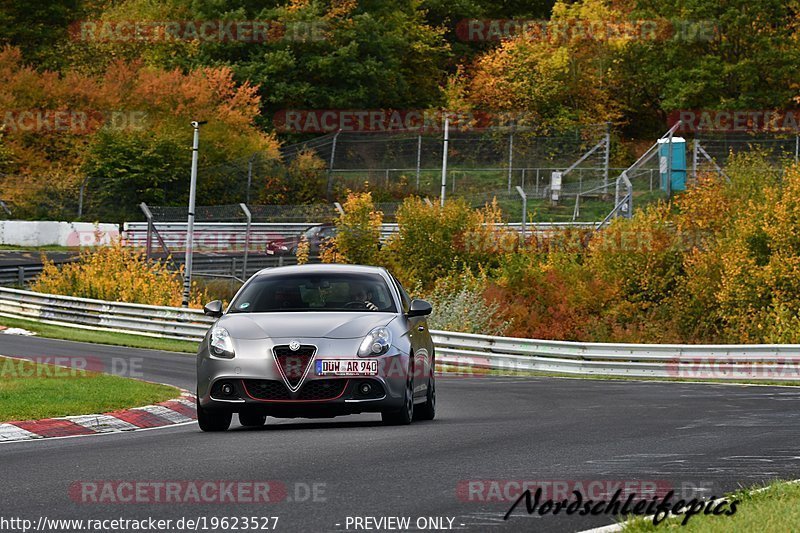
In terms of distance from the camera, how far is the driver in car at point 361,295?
14867 mm

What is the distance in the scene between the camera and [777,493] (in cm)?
892

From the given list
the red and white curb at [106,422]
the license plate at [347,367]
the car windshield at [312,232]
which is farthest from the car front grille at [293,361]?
the car windshield at [312,232]

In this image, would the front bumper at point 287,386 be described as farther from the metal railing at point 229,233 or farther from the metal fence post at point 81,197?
the metal fence post at point 81,197

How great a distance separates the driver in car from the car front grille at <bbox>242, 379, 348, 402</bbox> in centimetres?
139

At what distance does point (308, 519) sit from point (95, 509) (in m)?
1.38

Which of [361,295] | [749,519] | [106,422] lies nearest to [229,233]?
[106,422]

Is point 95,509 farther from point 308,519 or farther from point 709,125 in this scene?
point 709,125

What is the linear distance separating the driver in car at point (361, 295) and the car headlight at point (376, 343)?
811 mm

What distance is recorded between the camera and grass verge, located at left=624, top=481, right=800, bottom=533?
758 cm

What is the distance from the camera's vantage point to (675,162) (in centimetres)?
5156

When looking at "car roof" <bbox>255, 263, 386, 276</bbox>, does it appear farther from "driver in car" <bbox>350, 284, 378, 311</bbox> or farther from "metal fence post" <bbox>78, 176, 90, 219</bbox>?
"metal fence post" <bbox>78, 176, 90, 219</bbox>

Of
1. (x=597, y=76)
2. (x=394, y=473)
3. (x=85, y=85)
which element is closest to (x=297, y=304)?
(x=394, y=473)

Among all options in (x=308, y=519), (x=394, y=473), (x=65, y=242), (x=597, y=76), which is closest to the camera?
(x=308, y=519)

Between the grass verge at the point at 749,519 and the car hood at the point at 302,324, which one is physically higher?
the car hood at the point at 302,324
